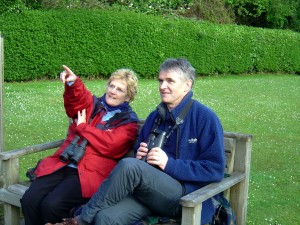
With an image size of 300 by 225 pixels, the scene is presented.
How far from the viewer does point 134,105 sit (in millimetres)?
13102

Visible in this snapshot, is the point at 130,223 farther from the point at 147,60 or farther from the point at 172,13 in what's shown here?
the point at 172,13

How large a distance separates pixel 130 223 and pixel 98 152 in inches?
33.2

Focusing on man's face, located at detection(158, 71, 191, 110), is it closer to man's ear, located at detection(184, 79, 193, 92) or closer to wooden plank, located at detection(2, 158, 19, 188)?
man's ear, located at detection(184, 79, 193, 92)

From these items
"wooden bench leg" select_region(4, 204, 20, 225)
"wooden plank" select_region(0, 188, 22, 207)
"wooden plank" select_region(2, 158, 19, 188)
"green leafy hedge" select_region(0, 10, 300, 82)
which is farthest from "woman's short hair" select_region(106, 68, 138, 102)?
"green leafy hedge" select_region(0, 10, 300, 82)

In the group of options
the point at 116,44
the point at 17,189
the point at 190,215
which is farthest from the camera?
the point at 116,44

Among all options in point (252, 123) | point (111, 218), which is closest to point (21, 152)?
point (111, 218)

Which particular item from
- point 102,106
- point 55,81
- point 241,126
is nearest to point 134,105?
point 241,126

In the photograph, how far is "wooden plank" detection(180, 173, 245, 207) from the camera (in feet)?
10.4

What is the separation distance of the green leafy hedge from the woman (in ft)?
46.6

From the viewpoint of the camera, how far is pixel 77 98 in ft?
14.2

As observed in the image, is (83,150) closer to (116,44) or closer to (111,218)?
(111,218)

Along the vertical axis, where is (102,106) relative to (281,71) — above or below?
above

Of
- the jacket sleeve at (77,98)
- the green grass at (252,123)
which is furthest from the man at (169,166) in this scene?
the green grass at (252,123)

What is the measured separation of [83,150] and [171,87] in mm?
907
